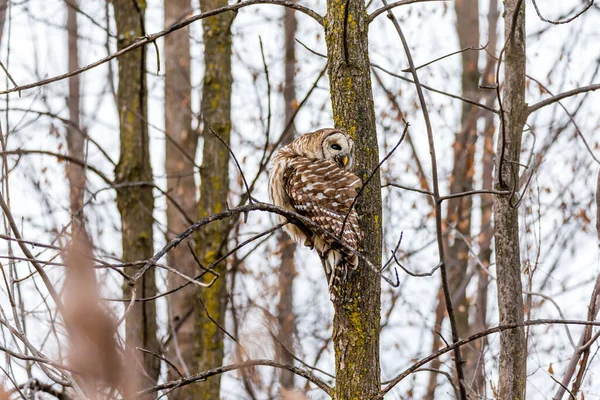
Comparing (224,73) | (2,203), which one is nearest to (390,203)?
(224,73)

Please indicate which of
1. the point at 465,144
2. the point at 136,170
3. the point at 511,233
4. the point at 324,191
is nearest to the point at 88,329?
the point at 324,191

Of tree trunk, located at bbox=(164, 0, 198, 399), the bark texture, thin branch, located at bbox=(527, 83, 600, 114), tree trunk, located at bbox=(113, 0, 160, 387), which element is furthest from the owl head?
the bark texture

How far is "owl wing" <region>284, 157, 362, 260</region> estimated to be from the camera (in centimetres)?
329

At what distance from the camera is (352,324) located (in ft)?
9.69

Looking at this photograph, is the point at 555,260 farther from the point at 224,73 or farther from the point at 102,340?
the point at 102,340

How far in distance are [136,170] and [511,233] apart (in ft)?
13.2

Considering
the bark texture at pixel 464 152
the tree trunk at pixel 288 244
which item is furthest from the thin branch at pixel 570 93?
the bark texture at pixel 464 152

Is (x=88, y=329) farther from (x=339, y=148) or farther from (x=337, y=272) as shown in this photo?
(x=339, y=148)

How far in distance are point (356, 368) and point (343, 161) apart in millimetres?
1024

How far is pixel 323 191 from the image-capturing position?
344 cm

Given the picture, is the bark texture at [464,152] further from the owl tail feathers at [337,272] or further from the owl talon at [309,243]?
the owl tail feathers at [337,272]

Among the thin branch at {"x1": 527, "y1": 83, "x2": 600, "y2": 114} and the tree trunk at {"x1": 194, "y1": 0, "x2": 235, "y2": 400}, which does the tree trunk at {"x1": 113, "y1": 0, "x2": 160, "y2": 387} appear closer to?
the tree trunk at {"x1": 194, "y1": 0, "x2": 235, "y2": 400}

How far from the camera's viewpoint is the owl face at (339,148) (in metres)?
3.17

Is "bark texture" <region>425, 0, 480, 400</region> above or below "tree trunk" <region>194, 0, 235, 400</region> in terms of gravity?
above
